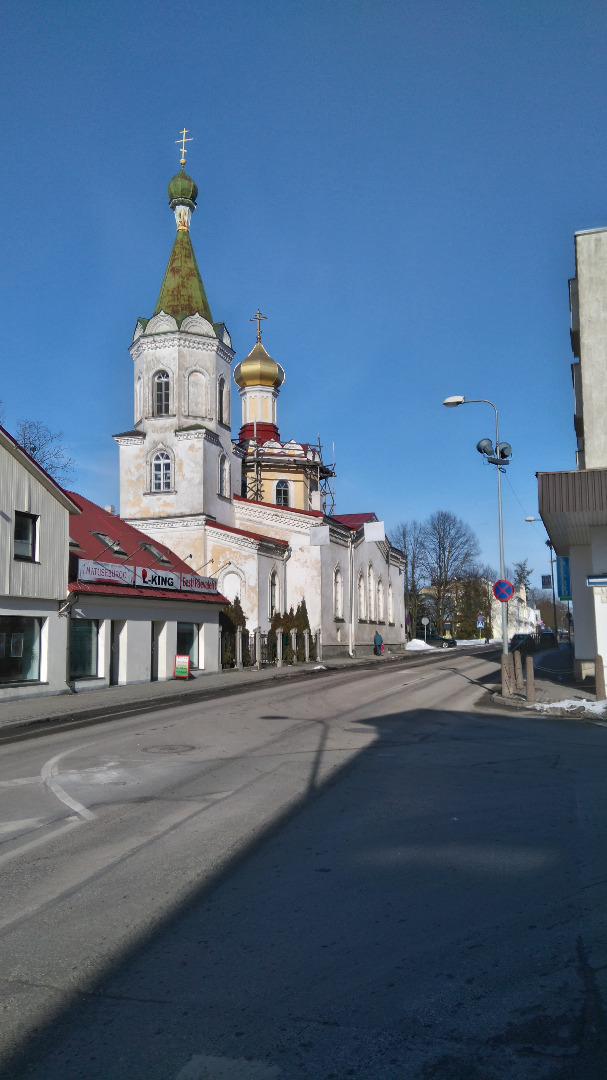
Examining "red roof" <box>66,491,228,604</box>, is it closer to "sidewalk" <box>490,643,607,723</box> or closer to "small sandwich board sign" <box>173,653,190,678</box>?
"small sandwich board sign" <box>173,653,190,678</box>

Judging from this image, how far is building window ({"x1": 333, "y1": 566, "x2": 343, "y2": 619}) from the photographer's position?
47.7m

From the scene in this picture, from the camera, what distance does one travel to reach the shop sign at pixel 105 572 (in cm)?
2408

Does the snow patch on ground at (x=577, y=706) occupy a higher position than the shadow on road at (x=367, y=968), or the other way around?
the snow patch on ground at (x=577, y=706)

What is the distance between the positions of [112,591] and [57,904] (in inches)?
792

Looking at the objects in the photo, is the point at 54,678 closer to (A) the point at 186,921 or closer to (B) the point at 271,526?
(A) the point at 186,921

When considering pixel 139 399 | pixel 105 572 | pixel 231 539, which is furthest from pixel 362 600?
pixel 105 572

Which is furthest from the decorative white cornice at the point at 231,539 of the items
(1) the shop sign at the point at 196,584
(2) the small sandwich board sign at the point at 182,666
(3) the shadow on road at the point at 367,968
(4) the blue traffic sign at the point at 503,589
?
(3) the shadow on road at the point at 367,968

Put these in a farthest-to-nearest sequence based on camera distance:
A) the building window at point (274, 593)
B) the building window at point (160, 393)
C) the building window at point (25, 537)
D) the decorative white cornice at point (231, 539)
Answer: the building window at point (274, 593)
the building window at point (160, 393)
the decorative white cornice at point (231, 539)
the building window at point (25, 537)

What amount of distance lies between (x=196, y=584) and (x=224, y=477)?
12.5 m

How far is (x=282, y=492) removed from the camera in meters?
53.6

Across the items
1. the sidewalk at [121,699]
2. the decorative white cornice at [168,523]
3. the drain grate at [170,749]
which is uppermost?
the decorative white cornice at [168,523]

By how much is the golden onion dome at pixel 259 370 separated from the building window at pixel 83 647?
32744 mm

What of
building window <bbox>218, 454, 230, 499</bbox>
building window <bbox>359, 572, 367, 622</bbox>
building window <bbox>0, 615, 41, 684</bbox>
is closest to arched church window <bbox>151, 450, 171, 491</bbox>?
building window <bbox>218, 454, 230, 499</bbox>

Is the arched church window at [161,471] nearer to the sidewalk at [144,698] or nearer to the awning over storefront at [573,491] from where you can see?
the sidewalk at [144,698]
